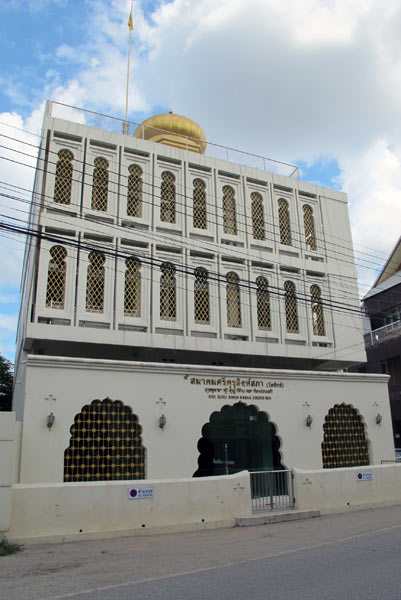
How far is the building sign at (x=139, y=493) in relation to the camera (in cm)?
1062

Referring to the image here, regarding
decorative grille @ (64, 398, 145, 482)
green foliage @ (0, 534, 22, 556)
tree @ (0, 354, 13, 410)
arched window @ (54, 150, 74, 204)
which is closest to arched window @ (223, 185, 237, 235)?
arched window @ (54, 150, 74, 204)

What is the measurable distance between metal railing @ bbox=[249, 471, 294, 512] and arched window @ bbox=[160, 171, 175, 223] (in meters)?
9.86

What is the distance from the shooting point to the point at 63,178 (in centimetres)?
1694

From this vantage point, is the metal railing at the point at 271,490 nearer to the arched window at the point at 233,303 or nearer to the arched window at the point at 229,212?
the arched window at the point at 233,303

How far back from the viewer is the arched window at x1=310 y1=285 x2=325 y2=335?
Result: 65.4 ft

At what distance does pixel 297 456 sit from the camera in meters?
14.9

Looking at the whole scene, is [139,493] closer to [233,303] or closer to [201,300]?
[201,300]

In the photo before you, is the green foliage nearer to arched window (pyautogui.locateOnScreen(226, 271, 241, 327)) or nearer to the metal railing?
the metal railing

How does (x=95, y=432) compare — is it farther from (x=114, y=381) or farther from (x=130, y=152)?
(x=130, y=152)

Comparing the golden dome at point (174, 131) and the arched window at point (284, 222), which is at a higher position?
the golden dome at point (174, 131)

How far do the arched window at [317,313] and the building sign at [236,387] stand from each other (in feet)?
17.2

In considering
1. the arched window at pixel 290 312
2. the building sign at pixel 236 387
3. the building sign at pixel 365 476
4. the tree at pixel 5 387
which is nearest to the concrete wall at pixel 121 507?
the building sign at pixel 236 387

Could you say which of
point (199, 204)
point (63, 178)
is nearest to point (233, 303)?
point (199, 204)

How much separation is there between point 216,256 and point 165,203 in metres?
2.75
